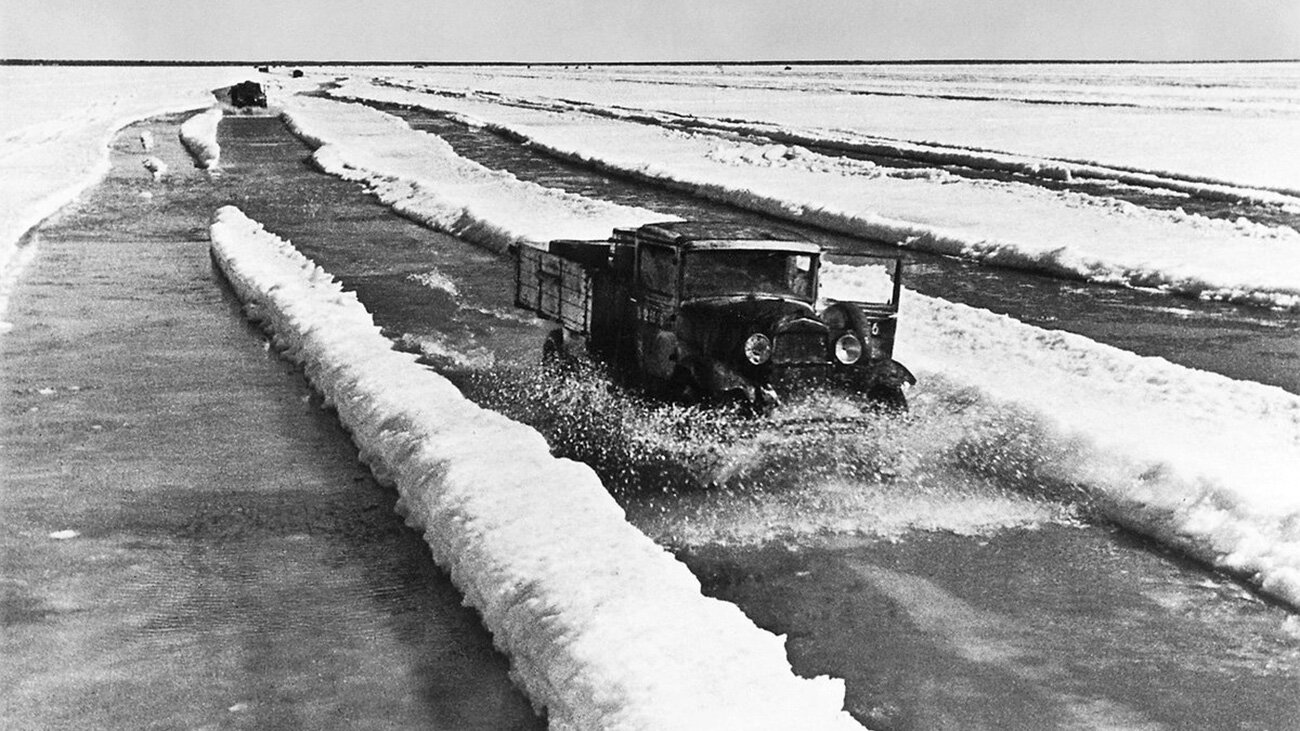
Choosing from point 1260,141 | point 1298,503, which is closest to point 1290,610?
point 1298,503

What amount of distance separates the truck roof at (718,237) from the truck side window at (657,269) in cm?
12

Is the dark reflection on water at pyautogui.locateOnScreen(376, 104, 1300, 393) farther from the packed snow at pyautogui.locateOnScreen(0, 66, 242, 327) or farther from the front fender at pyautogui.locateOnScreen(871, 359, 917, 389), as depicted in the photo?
the packed snow at pyautogui.locateOnScreen(0, 66, 242, 327)

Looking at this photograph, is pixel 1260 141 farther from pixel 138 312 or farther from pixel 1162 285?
pixel 138 312

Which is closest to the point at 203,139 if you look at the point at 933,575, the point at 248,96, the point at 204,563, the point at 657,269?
the point at 248,96

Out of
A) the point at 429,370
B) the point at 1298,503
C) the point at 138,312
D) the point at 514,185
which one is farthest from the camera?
the point at 514,185

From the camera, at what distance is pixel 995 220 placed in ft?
103

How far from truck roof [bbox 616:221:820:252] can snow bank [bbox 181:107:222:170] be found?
33535 millimetres

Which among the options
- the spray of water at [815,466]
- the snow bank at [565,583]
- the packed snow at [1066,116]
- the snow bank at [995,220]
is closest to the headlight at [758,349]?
the spray of water at [815,466]

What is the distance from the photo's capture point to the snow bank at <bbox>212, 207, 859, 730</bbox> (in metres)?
7.06

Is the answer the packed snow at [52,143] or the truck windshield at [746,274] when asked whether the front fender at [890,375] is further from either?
the packed snow at [52,143]

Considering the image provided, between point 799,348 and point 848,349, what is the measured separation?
52 centimetres

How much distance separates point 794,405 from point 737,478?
1.00 m

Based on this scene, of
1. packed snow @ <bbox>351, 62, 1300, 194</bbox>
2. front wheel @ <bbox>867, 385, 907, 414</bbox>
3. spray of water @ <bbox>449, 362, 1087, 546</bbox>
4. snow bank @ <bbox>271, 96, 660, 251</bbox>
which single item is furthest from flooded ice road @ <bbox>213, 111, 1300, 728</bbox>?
packed snow @ <bbox>351, 62, 1300, 194</bbox>

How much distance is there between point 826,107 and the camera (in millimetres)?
90125
